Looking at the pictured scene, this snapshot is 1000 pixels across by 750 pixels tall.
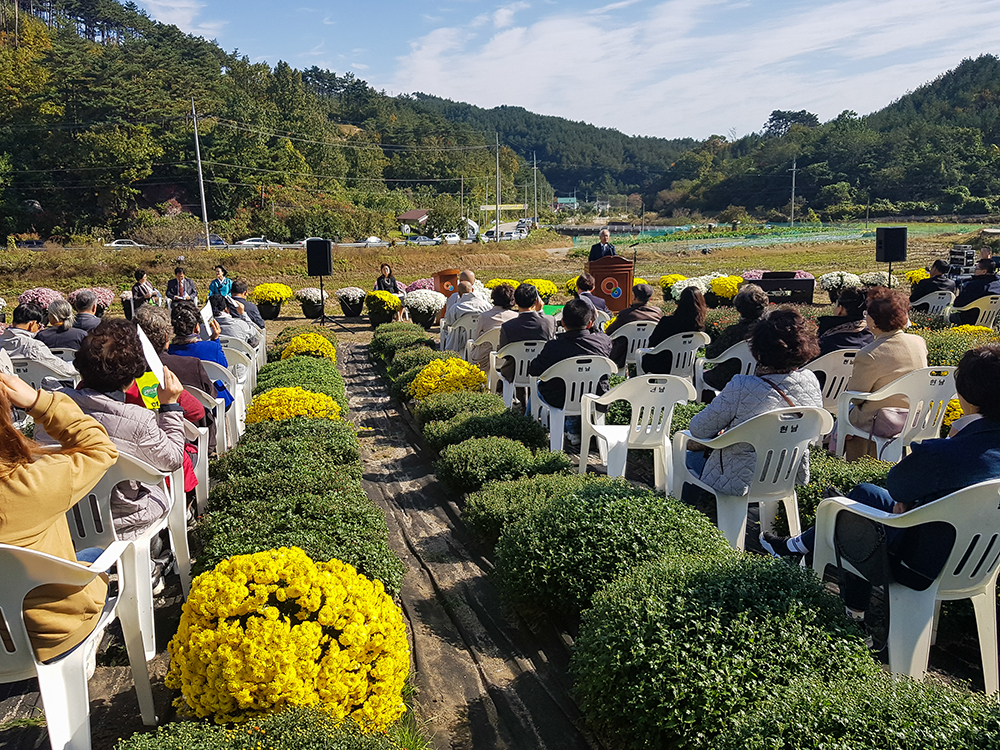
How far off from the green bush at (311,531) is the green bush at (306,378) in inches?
100

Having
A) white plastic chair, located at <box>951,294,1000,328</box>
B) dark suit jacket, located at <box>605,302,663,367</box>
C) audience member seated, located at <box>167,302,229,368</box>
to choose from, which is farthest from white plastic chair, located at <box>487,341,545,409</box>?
white plastic chair, located at <box>951,294,1000,328</box>

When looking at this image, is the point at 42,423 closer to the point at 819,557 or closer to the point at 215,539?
the point at 215,539

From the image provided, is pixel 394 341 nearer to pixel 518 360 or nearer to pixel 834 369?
pixel 518 360

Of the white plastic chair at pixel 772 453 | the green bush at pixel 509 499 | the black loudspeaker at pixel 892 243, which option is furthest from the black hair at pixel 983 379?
the black loudspeaker at pixel 892 243

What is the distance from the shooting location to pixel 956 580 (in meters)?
2.39

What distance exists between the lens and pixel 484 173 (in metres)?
104

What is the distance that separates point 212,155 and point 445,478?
58.6 m

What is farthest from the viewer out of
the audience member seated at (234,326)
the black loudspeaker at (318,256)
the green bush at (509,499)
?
the black loudspeaker at (318,256)

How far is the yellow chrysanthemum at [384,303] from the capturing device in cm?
1315

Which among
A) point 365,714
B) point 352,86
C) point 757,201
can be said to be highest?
point 352,86

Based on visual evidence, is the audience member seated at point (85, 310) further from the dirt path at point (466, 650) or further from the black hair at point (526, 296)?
the black hair at point (526, 296)

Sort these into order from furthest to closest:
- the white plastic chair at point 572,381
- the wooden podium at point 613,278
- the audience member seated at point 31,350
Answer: the wooden podium at point 613,278 < the audience member seated at point 31,350 < the white plastic chair at point 572,381

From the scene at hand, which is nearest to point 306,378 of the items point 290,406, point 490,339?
point 290,406

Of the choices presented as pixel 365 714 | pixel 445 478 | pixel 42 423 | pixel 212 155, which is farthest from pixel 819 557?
pixel 212 155
